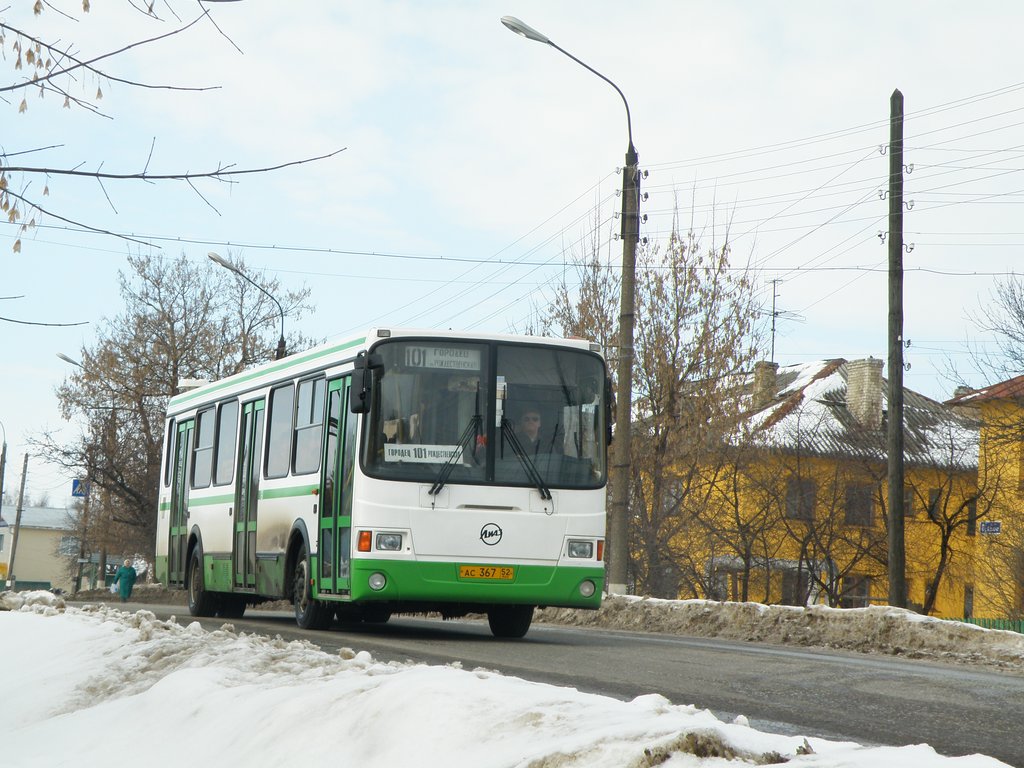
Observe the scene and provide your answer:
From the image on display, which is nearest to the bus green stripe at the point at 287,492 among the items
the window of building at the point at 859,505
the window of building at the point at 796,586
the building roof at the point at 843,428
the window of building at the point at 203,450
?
the window of building at the point at 203,450

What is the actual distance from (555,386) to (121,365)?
4257cm

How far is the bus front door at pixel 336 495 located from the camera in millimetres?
14148

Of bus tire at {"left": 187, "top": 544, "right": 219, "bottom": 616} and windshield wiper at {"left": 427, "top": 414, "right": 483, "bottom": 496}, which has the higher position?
windshield wiper at {"left": 427, "top": 414, "right": 483, "bottom": 496}

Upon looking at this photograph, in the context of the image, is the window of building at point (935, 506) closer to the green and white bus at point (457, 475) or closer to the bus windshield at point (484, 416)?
the green and white bus at point (457, 475)

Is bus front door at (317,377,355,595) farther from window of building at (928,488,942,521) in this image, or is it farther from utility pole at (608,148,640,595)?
window of building at (928,488,942,521)

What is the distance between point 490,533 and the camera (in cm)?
1398

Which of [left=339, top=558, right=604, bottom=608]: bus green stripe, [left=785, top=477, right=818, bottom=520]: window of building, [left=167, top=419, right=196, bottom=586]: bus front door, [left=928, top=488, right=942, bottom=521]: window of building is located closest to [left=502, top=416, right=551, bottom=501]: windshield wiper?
[left=339, top=558, right=604, bottom=608]: bus green stripe

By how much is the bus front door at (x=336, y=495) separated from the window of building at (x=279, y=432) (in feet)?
5.03

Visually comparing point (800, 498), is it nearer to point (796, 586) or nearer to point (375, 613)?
point (796, 586)

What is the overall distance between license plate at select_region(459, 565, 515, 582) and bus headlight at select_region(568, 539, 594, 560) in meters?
0.67

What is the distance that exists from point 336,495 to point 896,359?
13904 millimetres

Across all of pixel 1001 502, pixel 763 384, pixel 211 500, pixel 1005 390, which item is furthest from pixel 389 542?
pixel 1001 502

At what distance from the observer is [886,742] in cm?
645

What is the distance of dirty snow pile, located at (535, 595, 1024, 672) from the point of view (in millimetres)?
13125
